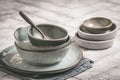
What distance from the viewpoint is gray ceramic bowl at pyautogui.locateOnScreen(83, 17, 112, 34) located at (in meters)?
2.47

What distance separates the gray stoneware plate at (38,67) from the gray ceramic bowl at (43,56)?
0.04 metres

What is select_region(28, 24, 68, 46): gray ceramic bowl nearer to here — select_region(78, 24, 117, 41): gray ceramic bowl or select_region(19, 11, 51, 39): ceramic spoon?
select_region(19, 11, 51, 39): ceramic spoon

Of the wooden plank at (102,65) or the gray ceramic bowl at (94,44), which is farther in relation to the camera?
the gray ceramic bowl at (94,44)

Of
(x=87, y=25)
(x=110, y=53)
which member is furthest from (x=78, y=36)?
(x=110, y=53)

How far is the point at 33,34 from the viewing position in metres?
2.20

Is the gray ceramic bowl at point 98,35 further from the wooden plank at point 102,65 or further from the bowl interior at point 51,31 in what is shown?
the bowl interior at point 51,31

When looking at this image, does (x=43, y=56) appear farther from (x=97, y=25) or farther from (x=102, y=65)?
(x=97, y=25)

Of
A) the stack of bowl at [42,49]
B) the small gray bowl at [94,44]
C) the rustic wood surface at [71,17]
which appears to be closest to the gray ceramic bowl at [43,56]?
the stack of bowl at [42,49]

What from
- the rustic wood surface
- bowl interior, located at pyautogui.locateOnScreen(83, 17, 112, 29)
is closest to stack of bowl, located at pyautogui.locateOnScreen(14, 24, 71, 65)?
the rustic wood surface

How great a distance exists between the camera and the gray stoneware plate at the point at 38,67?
2.07m

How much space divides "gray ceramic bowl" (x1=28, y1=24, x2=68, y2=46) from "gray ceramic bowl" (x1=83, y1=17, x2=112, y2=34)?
1.15ft

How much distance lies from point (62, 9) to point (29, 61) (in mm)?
1335

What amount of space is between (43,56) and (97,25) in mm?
711

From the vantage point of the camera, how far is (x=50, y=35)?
2.26m
